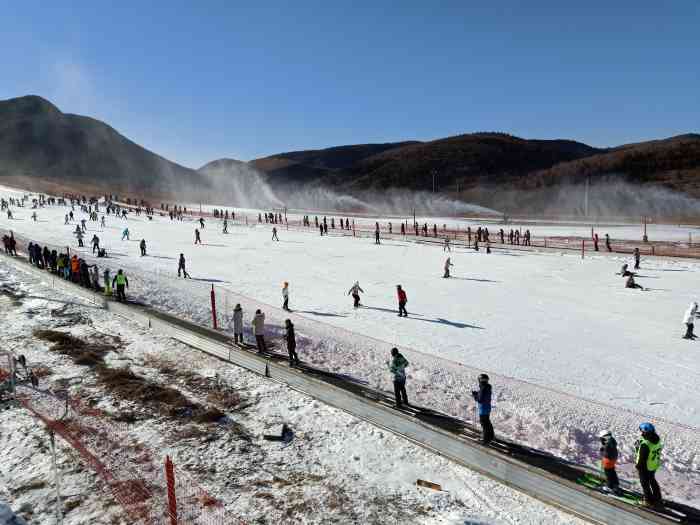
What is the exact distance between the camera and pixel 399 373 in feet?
30.6

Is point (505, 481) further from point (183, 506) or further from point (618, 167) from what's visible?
point (618, 167)

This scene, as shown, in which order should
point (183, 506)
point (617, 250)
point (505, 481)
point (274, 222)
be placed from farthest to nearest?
point (274, 222) < point (617, 250) < point (505, 481) < point (183, 506)

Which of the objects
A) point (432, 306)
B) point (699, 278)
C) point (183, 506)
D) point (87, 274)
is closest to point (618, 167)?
point (699, 278)

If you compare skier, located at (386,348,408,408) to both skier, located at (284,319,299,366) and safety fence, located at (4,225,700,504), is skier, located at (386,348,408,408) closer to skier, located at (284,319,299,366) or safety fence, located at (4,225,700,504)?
safety fence, located at (4,225,700,504)

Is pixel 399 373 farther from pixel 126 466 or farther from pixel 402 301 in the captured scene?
pixel 402 301

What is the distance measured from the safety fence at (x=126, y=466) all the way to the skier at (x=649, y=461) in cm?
556

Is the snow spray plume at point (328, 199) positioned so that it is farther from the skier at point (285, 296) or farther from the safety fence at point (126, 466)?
the safety fence at point (126, 466)

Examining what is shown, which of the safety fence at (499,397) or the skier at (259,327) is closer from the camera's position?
the safety fence at (499,397)

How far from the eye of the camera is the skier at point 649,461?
260 inches

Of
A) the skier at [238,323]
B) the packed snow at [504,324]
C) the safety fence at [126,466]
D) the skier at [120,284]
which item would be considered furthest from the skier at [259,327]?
the skier at [120,284]

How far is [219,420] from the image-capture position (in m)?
9.16

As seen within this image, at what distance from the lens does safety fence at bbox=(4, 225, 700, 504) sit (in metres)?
8.64

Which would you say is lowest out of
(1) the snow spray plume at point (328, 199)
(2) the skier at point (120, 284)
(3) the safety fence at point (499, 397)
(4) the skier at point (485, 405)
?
(3) the safety fence at point (499, 397)

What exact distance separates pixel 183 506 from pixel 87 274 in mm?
16058
